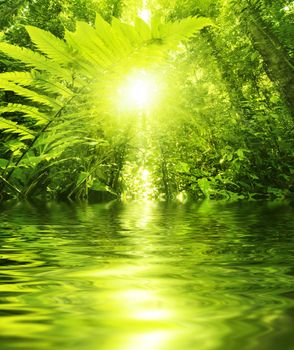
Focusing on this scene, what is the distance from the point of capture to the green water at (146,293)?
563 mm

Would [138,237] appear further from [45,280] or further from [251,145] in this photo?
[251,145]

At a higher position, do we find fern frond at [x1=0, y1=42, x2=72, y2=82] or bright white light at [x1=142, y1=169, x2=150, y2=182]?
fern frond at [x1=0, y1=42, x2=72, y2=82]

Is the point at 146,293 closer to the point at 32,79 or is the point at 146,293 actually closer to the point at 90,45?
the point at 90,45

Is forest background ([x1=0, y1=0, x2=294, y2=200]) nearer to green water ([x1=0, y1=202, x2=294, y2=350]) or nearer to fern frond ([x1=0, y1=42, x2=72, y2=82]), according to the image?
fern frond ([x1=0, y1=42, x2=72, y2=82])

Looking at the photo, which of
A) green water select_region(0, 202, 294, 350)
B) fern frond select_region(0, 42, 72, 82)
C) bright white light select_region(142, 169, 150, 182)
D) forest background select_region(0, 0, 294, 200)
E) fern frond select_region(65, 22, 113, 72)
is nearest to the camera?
green water select_region(0, 202, 294, 350)

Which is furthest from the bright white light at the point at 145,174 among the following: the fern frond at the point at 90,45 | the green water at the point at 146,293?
the green water at the point at 146,293

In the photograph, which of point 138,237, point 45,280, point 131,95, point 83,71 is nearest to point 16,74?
point 83,71

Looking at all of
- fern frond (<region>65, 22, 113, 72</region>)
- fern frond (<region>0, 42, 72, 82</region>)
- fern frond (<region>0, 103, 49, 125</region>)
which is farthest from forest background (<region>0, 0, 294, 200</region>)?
fern frond (<region>65, 22, 113, 72</region>)

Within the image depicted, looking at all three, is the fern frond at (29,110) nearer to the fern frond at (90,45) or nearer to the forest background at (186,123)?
the forest background at (186,123)

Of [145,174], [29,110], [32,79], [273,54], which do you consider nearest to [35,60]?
[32,79]

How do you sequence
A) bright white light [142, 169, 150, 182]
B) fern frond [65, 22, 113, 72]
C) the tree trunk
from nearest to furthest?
fern frond [65, 22, 113, 72] → the tree trunk → bright white light [142, 169, 150, 182]

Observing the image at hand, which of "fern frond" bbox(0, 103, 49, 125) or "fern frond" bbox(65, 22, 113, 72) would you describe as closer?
"fern frond" bbox(65, 22, 113, 72)

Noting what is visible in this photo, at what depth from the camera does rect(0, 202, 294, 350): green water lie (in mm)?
563

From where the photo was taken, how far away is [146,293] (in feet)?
2.86
